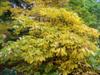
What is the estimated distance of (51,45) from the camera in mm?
5797

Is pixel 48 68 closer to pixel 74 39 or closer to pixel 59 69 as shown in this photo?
pixel 59 69

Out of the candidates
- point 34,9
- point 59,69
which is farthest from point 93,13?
point 59,69

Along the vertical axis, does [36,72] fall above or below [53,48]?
below

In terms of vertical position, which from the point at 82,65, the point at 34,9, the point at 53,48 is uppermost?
the point at 34,9

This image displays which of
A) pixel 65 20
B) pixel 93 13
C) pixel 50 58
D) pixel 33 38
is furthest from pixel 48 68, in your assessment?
pixel 93 13

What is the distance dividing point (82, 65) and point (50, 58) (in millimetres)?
723

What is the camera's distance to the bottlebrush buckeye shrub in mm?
5871

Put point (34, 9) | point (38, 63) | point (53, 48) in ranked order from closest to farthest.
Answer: point (53, 48)
point (38, 63)
point (34, 9)

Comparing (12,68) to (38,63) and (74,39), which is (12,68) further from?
(74,39)

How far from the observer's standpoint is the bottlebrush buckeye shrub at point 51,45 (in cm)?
587

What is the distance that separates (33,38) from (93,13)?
17.9 feet

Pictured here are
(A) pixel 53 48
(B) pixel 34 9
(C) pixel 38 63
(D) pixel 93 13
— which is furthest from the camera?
(D) pixel 93 13

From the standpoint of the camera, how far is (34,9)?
6746 millimetres

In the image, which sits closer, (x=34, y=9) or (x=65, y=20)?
(x=65, y=20)
